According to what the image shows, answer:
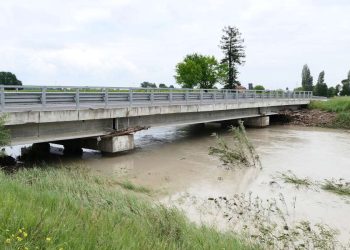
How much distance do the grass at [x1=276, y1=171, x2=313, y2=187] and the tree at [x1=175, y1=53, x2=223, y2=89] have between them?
50955 mm

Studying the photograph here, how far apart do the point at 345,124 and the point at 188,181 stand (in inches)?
1053

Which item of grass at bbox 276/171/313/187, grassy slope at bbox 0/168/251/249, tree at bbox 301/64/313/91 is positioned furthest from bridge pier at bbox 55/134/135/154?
tree at bbox 301/64/313/91

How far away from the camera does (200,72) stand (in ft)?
210

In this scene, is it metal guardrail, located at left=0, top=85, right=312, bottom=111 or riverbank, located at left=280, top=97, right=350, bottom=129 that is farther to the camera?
riverbank, located at left=280, top=97, right=350, bottom=129

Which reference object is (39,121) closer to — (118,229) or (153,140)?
(118,229)

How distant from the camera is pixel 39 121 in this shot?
44.7 feet

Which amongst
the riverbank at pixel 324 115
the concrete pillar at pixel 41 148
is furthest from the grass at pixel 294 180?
the riverbank at pixel 324 115

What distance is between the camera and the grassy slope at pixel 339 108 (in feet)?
114

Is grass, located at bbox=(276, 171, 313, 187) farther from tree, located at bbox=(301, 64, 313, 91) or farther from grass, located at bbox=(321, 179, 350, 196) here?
tree, located at bbox=(301, 64, 313, 91)

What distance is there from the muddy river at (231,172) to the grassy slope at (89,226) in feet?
7.38

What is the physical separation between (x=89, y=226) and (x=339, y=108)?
39051 millimetres

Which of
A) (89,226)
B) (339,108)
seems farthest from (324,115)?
(89,226)

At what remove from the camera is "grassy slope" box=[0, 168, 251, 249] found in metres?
4.21

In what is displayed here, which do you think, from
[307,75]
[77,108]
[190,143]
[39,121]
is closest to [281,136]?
[190,143]
